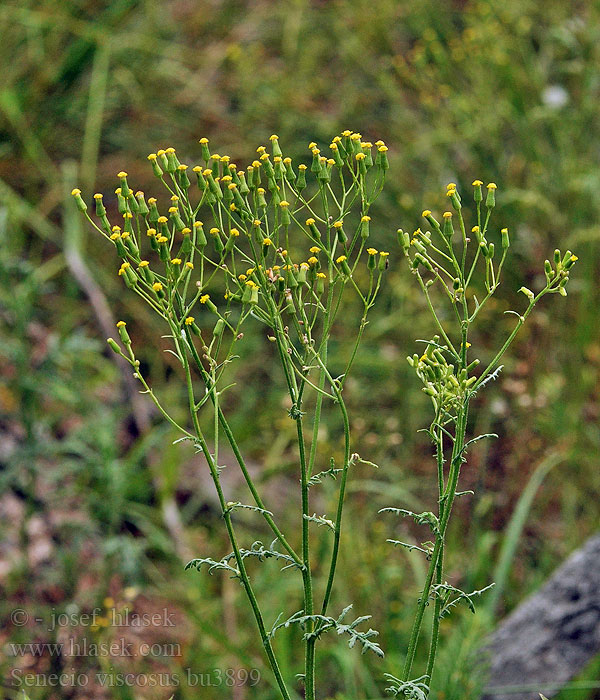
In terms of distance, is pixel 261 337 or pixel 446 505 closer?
pixel 446 505

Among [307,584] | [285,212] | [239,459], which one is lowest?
[307,584]

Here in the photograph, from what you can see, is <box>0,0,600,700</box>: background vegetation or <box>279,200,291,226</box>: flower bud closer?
<box>279,200,291,226</box>: flower bud

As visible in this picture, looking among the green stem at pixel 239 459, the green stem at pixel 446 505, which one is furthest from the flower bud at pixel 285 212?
the green stem at pixel 446 505

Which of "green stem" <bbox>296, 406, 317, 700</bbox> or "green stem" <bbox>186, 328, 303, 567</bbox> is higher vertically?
"green stem" <bbox>186, 328, 303, 567</bbox>

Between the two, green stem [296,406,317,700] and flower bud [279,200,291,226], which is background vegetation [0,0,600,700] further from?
flower bud [279,200,291,226]

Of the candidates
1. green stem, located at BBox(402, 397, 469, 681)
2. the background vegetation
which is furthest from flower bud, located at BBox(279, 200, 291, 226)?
the background vegetation

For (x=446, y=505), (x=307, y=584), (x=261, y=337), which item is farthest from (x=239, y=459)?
(x=261, y=337)

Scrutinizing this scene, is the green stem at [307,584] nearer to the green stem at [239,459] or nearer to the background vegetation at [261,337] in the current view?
the green stem at [239,459]

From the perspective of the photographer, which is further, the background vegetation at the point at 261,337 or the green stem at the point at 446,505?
the background vegetation at the point at 261,337

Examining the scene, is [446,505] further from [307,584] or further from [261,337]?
[261,337]
